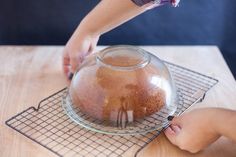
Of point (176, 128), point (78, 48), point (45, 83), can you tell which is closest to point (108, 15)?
point (78, 48)

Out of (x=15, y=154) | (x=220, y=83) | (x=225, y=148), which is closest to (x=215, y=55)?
(x=220, y=83)

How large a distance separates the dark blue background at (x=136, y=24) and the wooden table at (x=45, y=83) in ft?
0.50

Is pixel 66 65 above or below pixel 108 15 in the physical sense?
below

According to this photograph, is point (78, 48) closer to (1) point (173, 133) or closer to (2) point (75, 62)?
(2) point (75, 62)

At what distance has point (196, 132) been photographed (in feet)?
2.28

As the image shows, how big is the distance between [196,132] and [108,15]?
36cm

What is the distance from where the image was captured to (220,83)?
0.93 m

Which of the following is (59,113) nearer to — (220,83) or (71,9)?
(220,83)

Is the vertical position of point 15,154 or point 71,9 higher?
point 71,9

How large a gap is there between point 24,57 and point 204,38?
600 millimetres

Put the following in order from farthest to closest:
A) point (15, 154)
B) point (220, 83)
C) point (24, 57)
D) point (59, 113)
Result: point (24, 57) < point (220, 83) < point (59, 113) < point (15, 154)

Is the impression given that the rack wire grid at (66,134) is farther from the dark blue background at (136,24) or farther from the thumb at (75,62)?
the dark blue background at (136,24)

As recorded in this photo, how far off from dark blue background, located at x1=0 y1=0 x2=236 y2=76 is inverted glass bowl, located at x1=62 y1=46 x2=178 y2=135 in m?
0.46

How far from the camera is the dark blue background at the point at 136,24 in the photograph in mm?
1215
